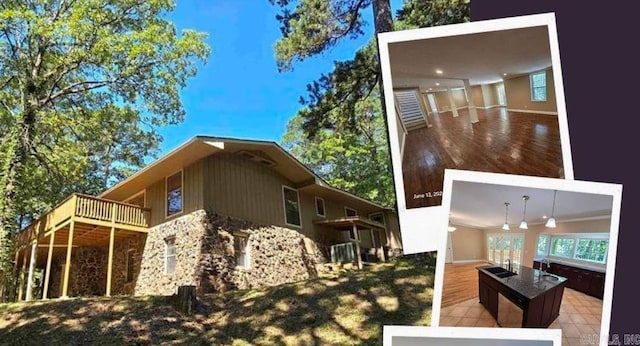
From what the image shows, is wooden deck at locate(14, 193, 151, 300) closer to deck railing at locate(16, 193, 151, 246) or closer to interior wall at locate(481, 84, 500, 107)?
deck railing at locate(16, 193, 151, 246)

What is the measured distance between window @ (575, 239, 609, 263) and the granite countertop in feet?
0.29

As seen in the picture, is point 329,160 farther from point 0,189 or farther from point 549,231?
point 549,231

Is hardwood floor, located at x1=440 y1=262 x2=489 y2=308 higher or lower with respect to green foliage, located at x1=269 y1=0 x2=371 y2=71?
lower

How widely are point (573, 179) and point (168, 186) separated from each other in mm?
9741

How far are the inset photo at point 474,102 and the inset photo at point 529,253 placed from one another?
0.07 metres

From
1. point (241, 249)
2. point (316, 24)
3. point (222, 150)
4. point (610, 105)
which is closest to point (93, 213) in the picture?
point (222, 150)

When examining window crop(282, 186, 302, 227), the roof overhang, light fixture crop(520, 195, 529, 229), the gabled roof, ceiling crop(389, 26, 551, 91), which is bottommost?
light fixture crop(520, 195, 529, 229)

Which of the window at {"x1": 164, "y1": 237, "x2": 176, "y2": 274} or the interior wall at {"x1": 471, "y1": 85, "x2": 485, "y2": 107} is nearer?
the interior wall at {"x1": 471, "y1": 85, "x2": 485, "y2": 107}

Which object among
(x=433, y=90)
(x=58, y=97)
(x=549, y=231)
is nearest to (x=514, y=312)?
(x=549, y=231)

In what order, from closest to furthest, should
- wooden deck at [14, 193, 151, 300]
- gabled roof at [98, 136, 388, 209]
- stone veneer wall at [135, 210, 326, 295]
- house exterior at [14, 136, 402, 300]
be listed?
stone veneer wall at [135, 210, 326, 295] → gabled roof at [98, 136, 388, 209] → house exterior at [14, 136, 402, 300] → wooden deck at [14, 193, 151, 300]

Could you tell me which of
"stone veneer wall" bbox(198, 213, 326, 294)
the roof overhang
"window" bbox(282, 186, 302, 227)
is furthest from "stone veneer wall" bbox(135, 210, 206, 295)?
the roof overhang

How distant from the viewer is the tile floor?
43.7 inches

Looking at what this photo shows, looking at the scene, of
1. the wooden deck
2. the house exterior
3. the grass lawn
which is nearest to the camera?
the grass lawn

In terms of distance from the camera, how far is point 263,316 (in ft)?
17.0
